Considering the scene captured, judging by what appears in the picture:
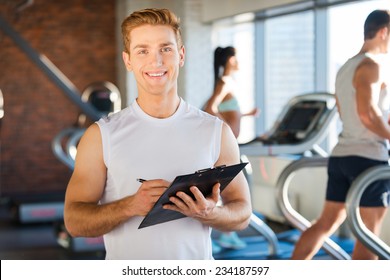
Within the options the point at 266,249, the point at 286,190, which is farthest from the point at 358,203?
the point at 266,249

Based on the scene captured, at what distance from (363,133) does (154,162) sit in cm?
177

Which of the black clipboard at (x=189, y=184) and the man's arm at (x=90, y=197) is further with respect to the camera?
the man's arm at (x=90, y=197)

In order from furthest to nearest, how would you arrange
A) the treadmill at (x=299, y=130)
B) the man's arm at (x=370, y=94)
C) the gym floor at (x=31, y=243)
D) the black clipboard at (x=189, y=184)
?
the gym floor at (x=31, y=243), the treadmill at (x=299, y=130), the man's arm at (x=370, y=94), the black clipboard at (x=189, y=184)

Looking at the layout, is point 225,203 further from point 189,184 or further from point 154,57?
point 154,57

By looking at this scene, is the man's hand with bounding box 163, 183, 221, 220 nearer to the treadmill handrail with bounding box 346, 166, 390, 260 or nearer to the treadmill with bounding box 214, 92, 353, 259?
the treadmill handrail with bounding box 346, 166, 390, 260

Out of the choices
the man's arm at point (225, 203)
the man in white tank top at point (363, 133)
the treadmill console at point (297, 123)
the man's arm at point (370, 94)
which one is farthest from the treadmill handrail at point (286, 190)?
the man's arm at point (225, 203)

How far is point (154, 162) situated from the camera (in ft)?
6.89

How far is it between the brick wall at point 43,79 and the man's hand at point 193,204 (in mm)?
7249

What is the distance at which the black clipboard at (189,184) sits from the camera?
189 cm

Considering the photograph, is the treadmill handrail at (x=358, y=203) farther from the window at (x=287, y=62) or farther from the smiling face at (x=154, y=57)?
the window at (x=287, y=62)

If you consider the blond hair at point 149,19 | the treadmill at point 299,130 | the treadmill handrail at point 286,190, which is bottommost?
the treadmill handrail at point 286,190
